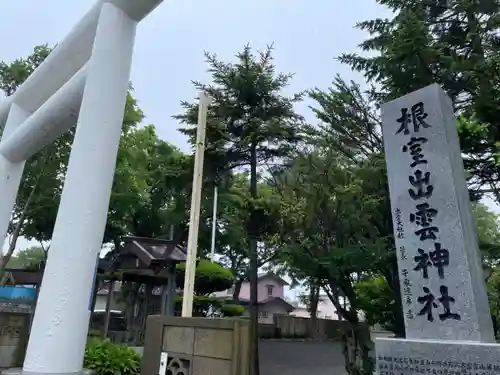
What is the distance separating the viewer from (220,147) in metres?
9.02

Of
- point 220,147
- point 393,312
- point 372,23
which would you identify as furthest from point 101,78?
point 372,23

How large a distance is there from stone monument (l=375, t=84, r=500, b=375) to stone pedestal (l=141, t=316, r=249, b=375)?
110 cm

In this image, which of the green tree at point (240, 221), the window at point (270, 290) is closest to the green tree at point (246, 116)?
the green tree at point (240, 221)

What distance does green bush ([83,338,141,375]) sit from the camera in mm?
6352

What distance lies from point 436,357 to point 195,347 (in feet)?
6.32

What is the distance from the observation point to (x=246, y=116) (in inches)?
358

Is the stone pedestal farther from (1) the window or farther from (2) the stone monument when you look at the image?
(1) the window

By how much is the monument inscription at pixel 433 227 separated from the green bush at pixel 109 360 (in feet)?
16.8

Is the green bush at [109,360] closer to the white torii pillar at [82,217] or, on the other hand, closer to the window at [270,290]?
the white torii pillar at [82,217]

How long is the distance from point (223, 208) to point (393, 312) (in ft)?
28.9

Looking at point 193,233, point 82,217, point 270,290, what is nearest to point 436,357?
point 82,217

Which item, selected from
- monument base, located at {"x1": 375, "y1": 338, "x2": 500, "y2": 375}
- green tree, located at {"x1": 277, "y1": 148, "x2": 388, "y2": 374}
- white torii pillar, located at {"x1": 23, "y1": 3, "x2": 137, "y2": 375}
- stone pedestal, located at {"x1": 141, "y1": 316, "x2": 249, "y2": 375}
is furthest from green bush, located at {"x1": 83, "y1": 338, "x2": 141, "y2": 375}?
monument base, located at {"x1": 375, "y1": 338, "x2": 500, "y2": 375}

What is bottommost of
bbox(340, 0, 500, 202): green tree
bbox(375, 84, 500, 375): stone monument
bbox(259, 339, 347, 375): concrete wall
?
bbox(259, 339, 347, 375): concrete wall

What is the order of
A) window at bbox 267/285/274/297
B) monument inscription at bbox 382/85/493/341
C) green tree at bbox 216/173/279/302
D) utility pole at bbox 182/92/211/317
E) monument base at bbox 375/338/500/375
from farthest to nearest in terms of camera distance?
window at bbox 267/285/274/297 < green tree at bbox 216/173/279/302 < utility pole at bbox 182/92/211/317 < monument inscription at bbox 382/85/493/341 < monument base at bbox 375/338/500/375
